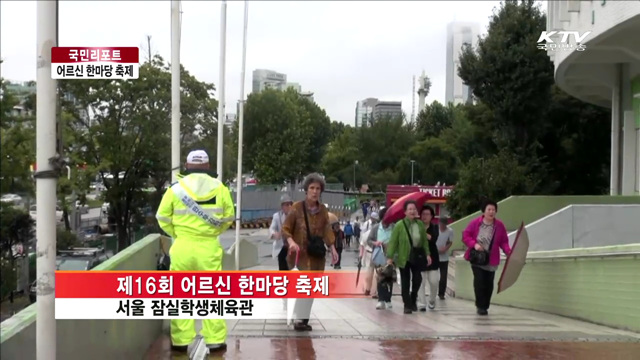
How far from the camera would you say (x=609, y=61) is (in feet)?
64.1

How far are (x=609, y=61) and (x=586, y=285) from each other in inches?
468

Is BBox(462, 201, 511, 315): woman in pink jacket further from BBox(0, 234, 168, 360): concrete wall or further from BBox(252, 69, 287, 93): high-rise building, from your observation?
BBox(252, 69, 287, 93): high-rise building

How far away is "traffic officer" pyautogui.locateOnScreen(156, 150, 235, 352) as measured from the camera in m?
5.75

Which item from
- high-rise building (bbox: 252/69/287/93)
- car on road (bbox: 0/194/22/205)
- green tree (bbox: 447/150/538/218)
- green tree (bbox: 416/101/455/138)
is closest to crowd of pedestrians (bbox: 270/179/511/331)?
green tree (bbox: 447/150/538/218)

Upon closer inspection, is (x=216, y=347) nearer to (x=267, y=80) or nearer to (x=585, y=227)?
(x=585, y=227)

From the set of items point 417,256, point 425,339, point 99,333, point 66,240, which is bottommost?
point 66,240

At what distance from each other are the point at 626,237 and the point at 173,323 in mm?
10250

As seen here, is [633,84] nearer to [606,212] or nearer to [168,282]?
[606,212]

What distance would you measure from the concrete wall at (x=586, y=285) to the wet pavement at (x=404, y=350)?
127cm

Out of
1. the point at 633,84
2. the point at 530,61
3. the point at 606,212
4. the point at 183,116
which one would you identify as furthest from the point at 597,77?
the point at 183,116

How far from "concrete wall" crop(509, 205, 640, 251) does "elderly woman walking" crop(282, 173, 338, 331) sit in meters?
7.46

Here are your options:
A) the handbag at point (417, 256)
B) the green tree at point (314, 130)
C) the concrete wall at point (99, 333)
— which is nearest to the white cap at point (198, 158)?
the concrete wall at point (99, 333)

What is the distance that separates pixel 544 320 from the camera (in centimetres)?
955

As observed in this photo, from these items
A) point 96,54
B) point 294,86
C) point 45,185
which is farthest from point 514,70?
point 294,86
